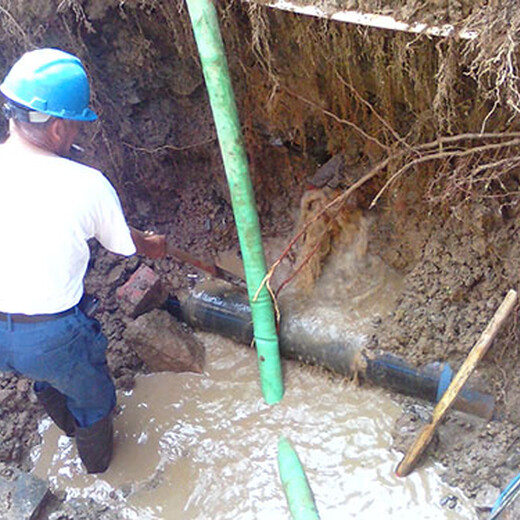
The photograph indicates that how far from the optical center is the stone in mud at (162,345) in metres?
2.97

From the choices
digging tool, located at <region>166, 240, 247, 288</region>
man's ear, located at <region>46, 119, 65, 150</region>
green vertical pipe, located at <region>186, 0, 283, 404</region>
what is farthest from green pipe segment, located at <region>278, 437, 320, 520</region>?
man's ear, located at <region>46, 119, 65, 150</region>

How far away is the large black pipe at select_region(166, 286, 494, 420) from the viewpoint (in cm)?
252

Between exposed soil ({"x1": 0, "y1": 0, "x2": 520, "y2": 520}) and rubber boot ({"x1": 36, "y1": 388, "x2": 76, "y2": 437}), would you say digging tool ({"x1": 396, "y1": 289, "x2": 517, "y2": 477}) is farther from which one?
rubber boot ({"x1": 36, "y1": 388, "x2": 76, "y2": 437})

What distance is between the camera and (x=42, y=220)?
1953 mm

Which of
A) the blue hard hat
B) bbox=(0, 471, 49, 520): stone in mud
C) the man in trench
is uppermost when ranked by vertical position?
the blue hard hat

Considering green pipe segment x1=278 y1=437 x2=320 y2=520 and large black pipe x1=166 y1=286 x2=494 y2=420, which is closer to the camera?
green pipe segment x1=278 y1=437 x2=320 y2=520

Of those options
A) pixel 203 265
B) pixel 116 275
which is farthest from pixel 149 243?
pixel 116 275

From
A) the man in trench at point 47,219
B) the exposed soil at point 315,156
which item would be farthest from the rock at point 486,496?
the man in trench at point 47,219

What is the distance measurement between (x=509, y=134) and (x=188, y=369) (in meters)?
2.00

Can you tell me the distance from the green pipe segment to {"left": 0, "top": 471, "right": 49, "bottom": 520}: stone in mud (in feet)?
3.52

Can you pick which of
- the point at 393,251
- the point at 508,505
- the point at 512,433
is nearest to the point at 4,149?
the point at 393,251

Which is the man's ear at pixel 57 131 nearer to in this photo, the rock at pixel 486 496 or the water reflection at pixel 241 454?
the water reflection at pixel 241 454

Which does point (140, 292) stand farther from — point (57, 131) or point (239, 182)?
point (57, 131)

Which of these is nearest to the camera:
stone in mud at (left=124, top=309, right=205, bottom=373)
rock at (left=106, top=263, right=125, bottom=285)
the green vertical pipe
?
the green vertical pipe
